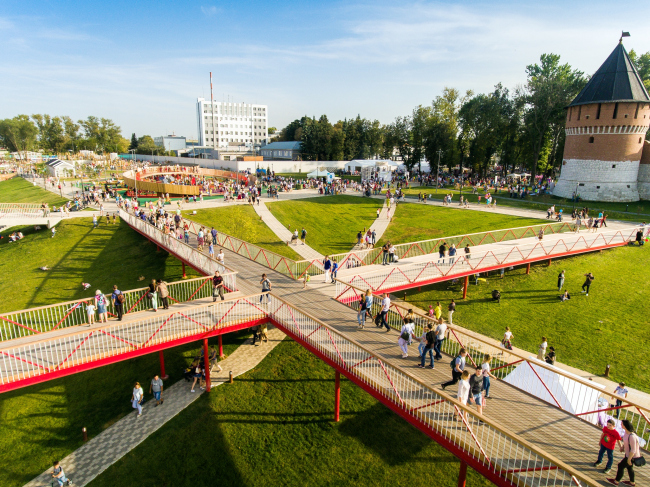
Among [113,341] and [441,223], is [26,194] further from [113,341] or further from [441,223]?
[441,223]

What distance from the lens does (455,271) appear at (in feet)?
68.9

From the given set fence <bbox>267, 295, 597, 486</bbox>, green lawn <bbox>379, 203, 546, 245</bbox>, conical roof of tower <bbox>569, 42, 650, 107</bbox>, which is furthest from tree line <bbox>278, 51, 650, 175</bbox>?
fence <bbox>267, 295, 597, 486</bbox>

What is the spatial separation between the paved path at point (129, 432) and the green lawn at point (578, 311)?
11.4m

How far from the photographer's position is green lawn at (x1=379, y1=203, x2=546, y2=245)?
3150cm

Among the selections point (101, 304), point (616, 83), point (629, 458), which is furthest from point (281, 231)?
point (616, 83)

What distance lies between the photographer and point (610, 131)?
4066cm

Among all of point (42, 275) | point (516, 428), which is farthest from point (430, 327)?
point (42, 275)

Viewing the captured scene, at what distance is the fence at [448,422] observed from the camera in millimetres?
6754

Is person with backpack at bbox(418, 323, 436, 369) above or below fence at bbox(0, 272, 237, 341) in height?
above

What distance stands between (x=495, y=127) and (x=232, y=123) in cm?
11027

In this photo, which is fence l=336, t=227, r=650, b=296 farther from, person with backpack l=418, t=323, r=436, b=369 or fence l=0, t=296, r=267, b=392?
person with backpack l=418, t=323, r=436, b=369

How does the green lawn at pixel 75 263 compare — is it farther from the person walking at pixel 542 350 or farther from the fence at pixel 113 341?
the person walking at pixel 542 350

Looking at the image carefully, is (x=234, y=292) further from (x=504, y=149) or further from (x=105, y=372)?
(x=504, y=149)

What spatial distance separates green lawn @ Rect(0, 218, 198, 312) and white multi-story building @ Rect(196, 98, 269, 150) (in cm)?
11127
